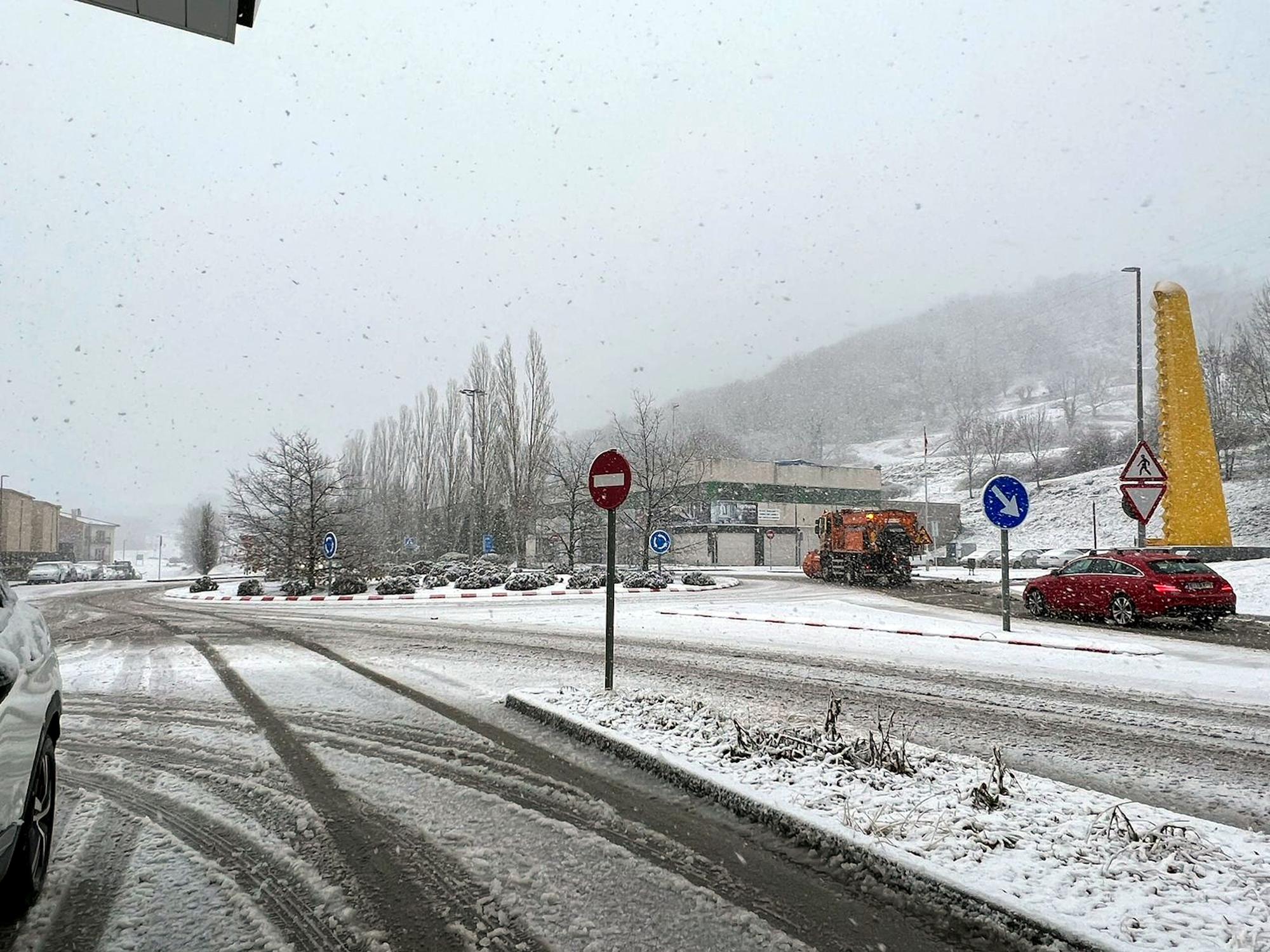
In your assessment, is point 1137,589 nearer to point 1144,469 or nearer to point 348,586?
point 1144,469

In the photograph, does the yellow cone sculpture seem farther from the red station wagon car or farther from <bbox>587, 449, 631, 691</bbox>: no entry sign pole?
<bbox>587, 449, 631, 691</bbox>: no entry sign pole

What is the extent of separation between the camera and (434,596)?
26.2 meters

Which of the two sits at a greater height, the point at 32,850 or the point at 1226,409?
the point at 1226,409

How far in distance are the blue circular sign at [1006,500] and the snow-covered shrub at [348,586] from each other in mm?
22345

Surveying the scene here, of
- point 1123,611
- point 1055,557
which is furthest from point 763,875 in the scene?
point 1055,557

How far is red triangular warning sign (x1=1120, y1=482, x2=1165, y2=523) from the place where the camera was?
13180mm

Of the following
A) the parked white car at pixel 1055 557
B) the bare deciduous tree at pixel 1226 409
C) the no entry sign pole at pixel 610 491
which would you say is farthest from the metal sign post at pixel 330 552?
the bare deciduous tree at pixel 1226 409

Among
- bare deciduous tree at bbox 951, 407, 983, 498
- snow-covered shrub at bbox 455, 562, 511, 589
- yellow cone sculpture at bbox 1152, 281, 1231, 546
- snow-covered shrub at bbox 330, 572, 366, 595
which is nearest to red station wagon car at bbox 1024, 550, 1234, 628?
yellow cone sculpture at bbox 1152, 281, 1231, 546

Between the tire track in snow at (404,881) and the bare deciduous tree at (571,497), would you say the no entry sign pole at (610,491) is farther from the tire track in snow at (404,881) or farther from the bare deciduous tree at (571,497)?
the bare deciduous tree at (571,497)

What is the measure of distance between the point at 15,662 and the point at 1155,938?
4.21 metres

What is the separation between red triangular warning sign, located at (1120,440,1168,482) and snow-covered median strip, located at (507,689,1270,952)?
405 inches

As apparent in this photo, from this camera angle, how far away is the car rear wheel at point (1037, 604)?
1759cm

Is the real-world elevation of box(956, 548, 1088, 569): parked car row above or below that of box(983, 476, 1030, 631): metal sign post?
below

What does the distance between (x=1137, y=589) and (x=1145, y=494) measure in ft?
10.1
